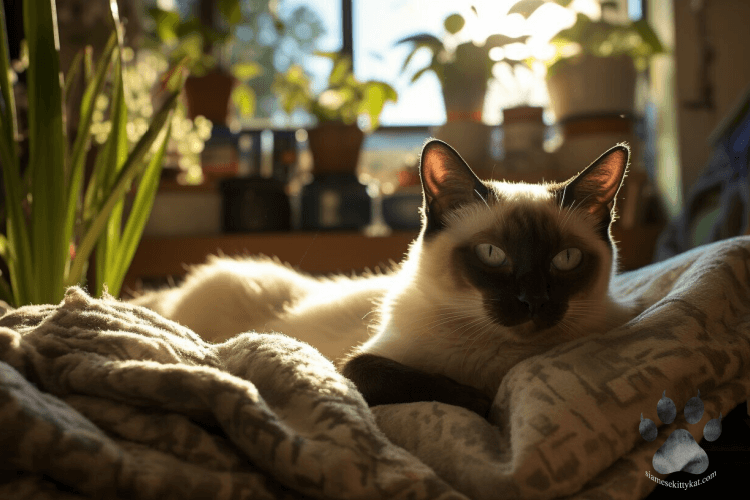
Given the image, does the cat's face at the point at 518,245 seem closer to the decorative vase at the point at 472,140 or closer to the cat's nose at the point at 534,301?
the cat's nose at the point at 534,301

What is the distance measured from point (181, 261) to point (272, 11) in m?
1.48

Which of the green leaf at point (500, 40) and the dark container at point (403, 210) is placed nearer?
the green leaf at point (500, 40)

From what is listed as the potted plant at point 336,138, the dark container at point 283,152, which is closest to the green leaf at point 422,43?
the potted plant at point 336,138

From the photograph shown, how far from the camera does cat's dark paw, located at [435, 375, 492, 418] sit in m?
0.81

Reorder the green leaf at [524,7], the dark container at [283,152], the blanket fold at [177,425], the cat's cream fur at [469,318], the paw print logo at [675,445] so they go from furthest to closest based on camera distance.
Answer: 1. the dark container at [283,152]
2. the green leaf at [524,7]
3. the cat's cream fur at [469,318]
4. the paw print logo at [675,445]
5. the blanket fold at [177,425]

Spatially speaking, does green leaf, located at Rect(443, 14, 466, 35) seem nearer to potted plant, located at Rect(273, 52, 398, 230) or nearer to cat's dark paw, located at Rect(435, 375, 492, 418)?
potted plant, located at Rect(273, 52, 398, 230)

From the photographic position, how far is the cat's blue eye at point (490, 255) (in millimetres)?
947

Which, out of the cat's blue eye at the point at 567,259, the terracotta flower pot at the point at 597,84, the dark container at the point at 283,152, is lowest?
the cat's blue eye at the point at 567,259

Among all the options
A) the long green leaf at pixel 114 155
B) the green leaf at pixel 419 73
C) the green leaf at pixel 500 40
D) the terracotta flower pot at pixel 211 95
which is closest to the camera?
the long green leaf at pixel 114 155

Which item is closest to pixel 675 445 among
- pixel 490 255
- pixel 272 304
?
pixel 490 255

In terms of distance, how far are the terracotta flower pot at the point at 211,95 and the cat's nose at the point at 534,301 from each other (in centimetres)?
245

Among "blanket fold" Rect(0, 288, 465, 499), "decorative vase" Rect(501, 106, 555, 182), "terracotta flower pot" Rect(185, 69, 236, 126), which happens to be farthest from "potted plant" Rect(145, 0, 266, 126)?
"blanket fold" Rect(0, 288, 465, 499)

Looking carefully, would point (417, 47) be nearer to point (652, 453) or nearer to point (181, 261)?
point (181, 261)

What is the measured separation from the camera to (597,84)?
2658 mm
